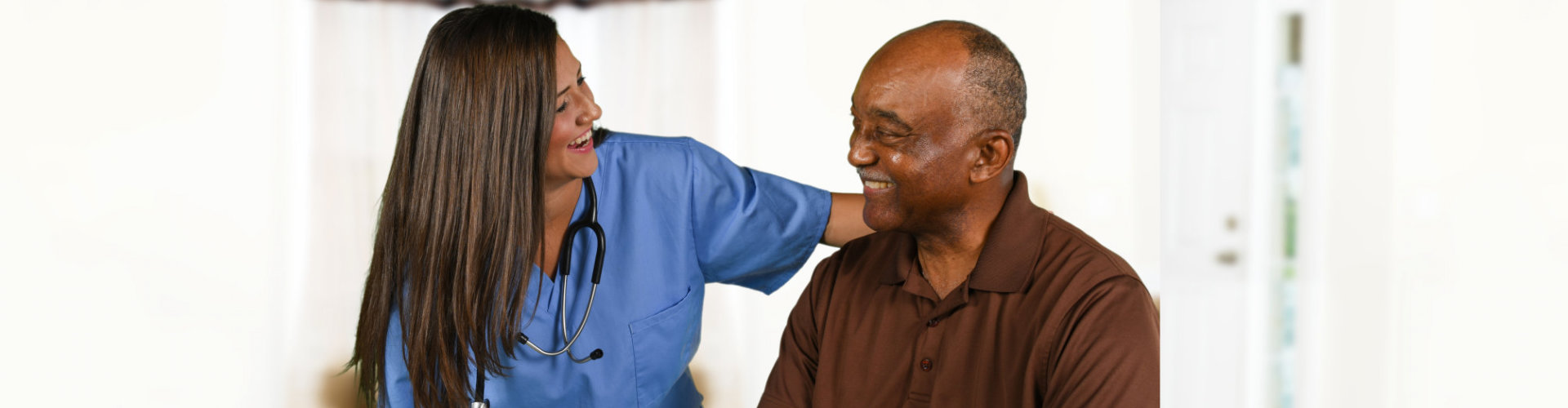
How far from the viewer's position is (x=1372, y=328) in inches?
11.9

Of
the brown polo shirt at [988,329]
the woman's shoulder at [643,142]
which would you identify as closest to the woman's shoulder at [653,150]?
the woman's shoulder at [643,142]

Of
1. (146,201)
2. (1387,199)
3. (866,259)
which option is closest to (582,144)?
(866,259)

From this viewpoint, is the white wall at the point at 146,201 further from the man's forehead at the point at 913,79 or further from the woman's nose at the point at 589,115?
the man's forehead at the point at 913,79

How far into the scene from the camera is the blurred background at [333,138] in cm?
285

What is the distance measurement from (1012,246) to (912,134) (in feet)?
0.49

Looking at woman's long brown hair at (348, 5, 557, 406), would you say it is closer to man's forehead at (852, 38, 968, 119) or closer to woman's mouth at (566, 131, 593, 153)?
woman's mouth at (566, 131, 593, 153)

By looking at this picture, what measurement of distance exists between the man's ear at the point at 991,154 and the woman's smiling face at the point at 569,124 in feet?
1.69

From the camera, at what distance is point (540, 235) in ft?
4.69

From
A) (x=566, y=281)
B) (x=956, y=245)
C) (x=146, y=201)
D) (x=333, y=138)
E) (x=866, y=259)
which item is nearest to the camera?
(x=956, y=245)

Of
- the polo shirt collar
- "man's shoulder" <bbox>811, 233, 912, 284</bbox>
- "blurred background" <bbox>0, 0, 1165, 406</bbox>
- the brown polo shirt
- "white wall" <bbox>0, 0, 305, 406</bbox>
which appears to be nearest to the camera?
the brown polo shirt

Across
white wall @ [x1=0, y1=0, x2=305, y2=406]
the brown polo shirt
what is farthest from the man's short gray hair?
white wall @ [x1=0, y1=0, x2=305, y2=406]

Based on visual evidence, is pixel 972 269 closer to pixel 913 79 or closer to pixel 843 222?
pixel 913 79

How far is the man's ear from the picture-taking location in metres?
1.05

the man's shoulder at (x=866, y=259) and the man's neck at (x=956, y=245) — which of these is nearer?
Result: the man's neck at (x=956, y=245)
